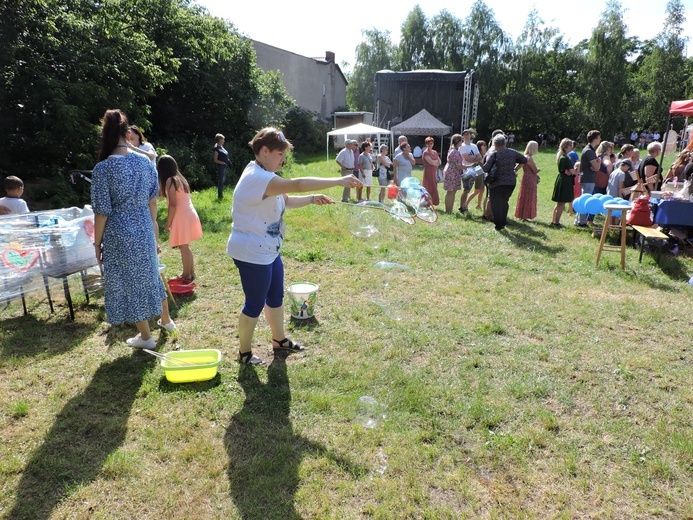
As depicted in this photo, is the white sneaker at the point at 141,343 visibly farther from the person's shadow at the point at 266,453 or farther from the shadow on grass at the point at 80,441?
the person's shadow at the point at 266,453

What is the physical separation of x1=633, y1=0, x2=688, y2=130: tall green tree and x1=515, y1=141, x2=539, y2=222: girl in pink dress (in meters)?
33.0

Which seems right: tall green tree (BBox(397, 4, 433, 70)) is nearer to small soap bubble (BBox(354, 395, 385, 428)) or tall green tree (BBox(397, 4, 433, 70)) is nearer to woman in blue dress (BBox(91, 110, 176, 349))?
woman in blue dress (BBox(91, 110, 176, 349))

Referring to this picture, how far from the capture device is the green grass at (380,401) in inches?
105

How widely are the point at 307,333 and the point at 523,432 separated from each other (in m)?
2.20

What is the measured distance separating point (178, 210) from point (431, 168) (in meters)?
6.76

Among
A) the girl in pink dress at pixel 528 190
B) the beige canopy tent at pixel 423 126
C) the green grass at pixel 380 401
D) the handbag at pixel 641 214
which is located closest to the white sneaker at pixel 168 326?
the green grass at pixel 380 401

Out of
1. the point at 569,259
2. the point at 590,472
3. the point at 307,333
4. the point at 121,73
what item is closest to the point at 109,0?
the point at 121,73

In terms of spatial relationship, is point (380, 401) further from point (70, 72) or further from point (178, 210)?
point (70, 72)

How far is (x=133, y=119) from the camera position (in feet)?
39.9

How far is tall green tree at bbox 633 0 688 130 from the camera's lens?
34.3 metres

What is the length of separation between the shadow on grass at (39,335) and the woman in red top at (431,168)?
788 centimetres

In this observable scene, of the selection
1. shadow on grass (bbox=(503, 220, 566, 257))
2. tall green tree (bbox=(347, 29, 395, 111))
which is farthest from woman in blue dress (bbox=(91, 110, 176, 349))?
tall green tree (bbox=(347, 29, 395, 111))

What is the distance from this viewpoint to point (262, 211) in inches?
135

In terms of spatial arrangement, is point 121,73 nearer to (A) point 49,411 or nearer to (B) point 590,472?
(A) point 49,411
